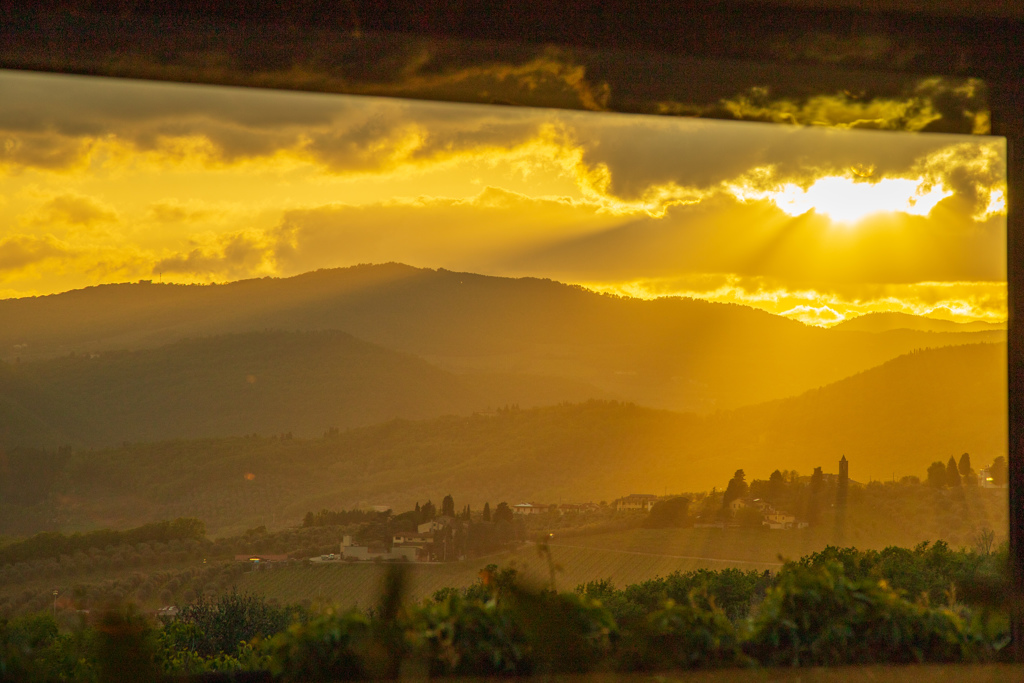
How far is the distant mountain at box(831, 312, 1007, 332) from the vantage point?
13.9 ft

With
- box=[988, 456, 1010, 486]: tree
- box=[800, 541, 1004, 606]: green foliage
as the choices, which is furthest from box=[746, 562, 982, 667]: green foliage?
box=[988, 456, 1010, 486]: tree

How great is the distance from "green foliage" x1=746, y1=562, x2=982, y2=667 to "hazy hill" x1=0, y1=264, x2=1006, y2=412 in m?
1.23

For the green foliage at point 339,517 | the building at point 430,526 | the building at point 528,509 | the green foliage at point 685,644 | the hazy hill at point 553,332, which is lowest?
the green foliage at point 685,644

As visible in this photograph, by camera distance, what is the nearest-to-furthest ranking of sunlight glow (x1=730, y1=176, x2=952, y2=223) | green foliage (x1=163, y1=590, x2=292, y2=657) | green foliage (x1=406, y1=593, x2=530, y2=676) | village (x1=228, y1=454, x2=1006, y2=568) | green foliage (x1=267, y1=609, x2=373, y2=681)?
green foliage (x1=267, y1=609, x2=373, y2=681) < green foliage (x1=406, y1=593, x2=530, y2=676) < green foliage (x1=163, y1=590, x2=292, y2=657) < village (x1=228, y1=454, x2=1006, y2=568) < sunlight glow (x1=730, y1=176, x2=952, y2=223)

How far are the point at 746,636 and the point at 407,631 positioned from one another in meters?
1.46

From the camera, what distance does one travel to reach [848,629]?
318 centimetres

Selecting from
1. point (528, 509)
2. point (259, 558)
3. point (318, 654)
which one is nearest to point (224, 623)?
point (259, 558)

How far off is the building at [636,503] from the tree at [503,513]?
0.60 metres

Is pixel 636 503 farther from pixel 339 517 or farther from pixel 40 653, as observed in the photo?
pixel 40 653

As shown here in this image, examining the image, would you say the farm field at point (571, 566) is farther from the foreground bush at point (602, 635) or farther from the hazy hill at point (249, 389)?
the hazy hill at point (249, 389)

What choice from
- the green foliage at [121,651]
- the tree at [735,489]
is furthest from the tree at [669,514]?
the green foliage at [121,651]

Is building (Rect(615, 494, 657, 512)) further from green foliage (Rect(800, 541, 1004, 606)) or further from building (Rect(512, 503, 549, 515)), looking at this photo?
green foliage (Rect(800, 541, 1004, 606))

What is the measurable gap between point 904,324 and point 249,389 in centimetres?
373

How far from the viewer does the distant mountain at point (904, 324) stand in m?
4.24
